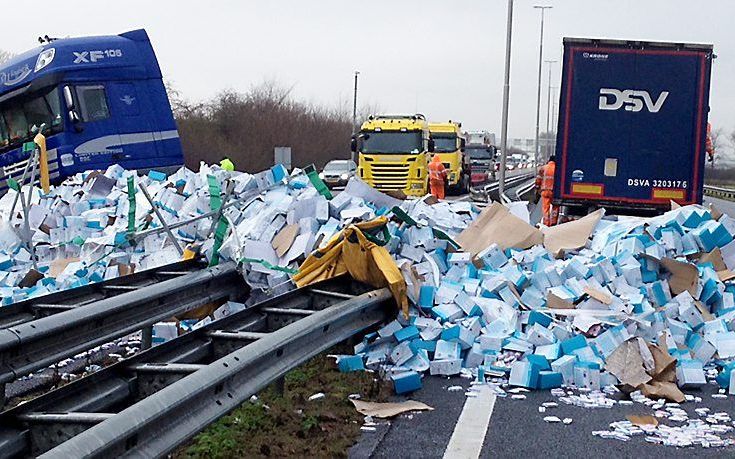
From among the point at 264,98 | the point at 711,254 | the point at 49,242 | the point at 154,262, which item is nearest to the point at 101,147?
the point at 49,242

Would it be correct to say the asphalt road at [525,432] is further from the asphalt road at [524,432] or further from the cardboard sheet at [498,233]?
the cardboard sheet at [498,233]

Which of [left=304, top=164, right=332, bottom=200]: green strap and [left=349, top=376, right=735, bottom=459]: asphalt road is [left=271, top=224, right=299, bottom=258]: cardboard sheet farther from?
[left=349, top=376, right=735, bottom=459]: asphalt road

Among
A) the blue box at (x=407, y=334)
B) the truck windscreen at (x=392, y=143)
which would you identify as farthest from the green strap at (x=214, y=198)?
the truck windscreen at (x=392, y=143)

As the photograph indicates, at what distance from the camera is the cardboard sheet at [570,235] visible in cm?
911

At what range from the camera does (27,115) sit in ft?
73.2

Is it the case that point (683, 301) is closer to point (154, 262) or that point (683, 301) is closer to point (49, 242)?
point (154, 262)

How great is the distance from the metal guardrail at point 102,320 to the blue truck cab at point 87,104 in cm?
1445

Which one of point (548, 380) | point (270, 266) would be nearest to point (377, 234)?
point (270, 266)

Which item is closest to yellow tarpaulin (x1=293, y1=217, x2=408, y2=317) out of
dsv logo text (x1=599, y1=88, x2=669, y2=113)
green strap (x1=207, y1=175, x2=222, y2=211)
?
green strap (x1=207, y1=175, x2=222, y2=211)

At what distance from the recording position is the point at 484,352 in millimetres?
7266

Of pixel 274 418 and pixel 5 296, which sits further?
pixel 5 296

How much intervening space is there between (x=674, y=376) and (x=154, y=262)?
5.39m

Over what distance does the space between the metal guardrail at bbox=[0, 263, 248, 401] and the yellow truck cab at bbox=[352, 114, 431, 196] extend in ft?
79.8

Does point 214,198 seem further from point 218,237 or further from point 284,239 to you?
point 284,239
